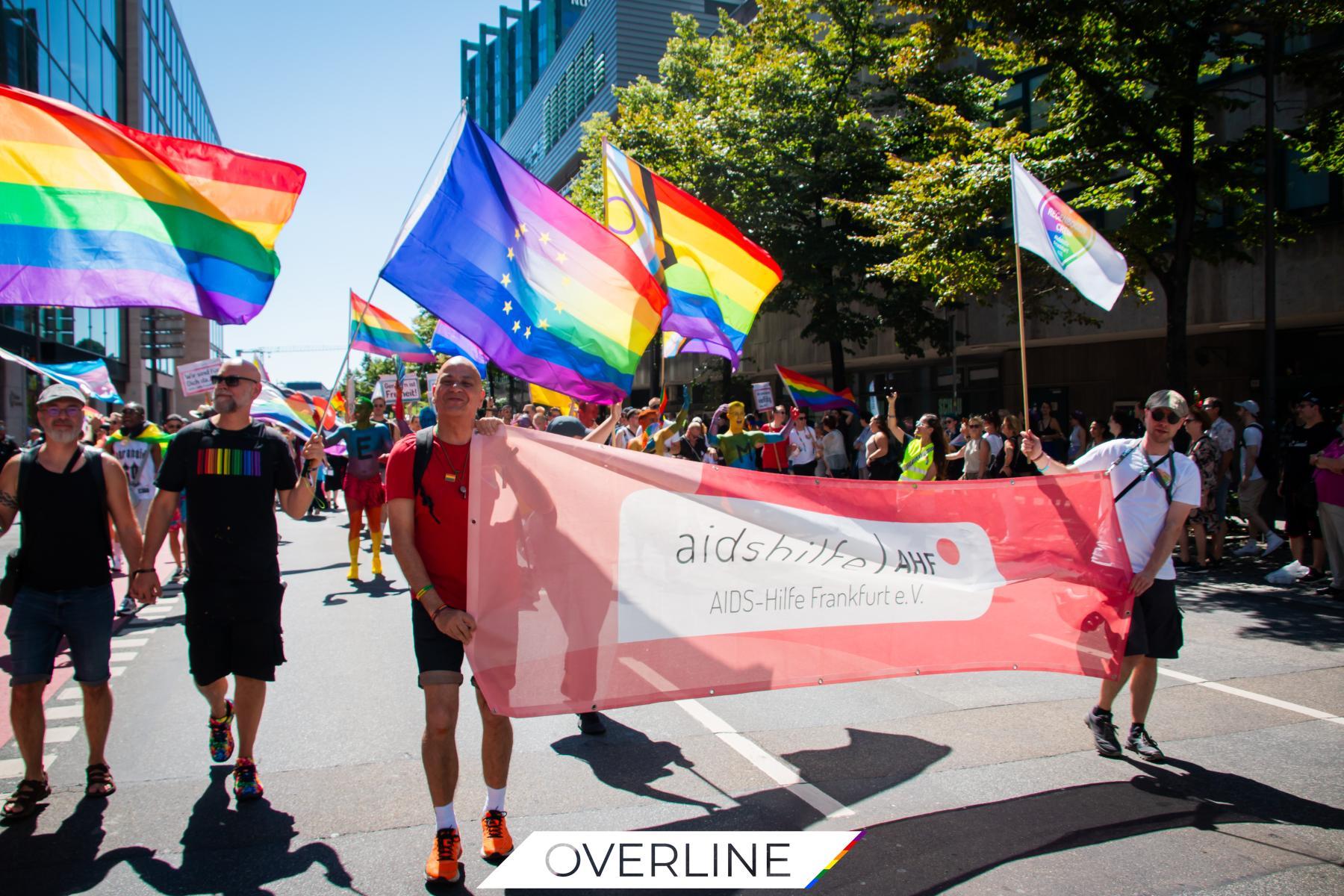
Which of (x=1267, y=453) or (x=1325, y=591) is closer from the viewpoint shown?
(x=1325, y=591)

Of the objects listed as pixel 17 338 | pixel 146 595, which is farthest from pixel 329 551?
pixel 17 338

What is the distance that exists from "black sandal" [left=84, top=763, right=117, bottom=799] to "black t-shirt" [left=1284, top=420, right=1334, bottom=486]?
35.1ft

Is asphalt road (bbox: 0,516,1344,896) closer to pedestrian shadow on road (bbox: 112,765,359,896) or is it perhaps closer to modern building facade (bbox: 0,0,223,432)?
pedestrian shadow on road (bbox: 112,765,359,896)

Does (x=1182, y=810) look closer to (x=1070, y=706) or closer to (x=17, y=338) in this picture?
(x=1070, y=706)

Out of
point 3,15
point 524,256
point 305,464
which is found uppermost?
point 3,15

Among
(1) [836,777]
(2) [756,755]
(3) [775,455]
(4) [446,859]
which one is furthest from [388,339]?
(4) [446,859]

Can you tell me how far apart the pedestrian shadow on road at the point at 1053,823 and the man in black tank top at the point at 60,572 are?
343 centimetres

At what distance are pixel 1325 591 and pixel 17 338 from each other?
27492 mm

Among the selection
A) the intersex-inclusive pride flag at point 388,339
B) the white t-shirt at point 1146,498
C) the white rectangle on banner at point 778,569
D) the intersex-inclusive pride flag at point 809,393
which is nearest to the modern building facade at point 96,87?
the intersex-inclusive pride flag at point 388,339

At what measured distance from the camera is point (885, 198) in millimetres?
17328

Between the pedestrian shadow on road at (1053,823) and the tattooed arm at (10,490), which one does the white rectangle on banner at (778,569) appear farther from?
the tattooed arm at (10,490)

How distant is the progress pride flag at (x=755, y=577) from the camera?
3.86 m

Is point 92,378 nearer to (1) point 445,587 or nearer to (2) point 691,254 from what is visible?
(2) point 691,254

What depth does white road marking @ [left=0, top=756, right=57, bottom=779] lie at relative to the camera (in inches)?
186
